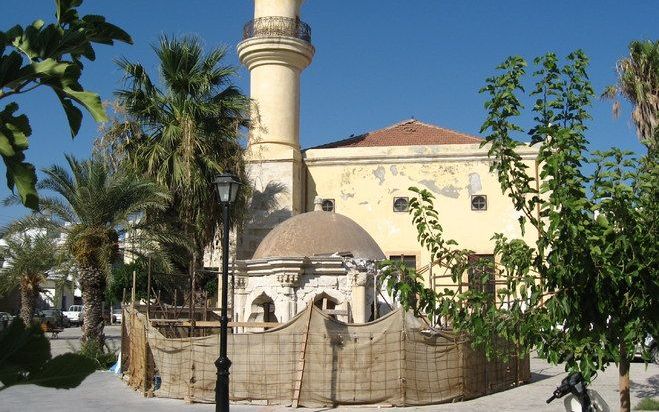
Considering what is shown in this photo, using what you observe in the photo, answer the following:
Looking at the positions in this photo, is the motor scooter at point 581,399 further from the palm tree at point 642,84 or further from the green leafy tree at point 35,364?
the palm tree at point 642,84

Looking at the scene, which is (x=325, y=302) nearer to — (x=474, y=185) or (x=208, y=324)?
(x=208, y=324)

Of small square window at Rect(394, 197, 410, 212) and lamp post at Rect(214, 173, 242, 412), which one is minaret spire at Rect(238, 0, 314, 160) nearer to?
small square window at Rect(394, 197, 410, 212)

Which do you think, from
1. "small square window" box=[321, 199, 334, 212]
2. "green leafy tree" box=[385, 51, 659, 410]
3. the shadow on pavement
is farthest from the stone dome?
"small square window" box=[321, 199, 334, 212]

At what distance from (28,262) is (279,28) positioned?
12.5m

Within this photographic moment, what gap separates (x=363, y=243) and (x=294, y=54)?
42.5 feet

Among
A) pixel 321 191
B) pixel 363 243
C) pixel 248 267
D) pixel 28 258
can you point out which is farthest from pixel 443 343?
pixel 321 191

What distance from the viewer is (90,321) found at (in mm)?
17453

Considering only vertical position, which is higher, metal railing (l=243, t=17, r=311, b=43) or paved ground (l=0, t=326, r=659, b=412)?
metal railing (l=243, t=17, r=311, b=43)

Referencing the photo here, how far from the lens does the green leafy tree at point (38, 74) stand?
1925 mm

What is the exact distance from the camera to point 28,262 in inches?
789

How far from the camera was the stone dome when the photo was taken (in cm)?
1490

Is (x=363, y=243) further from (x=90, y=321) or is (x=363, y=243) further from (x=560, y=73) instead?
A: (x=560, y=73)

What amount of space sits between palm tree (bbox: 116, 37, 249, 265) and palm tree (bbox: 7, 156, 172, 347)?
211 centimetres

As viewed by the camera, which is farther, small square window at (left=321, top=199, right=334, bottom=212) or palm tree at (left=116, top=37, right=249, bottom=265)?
small square window at (left=321, top=199, right=334, bottom=212)
